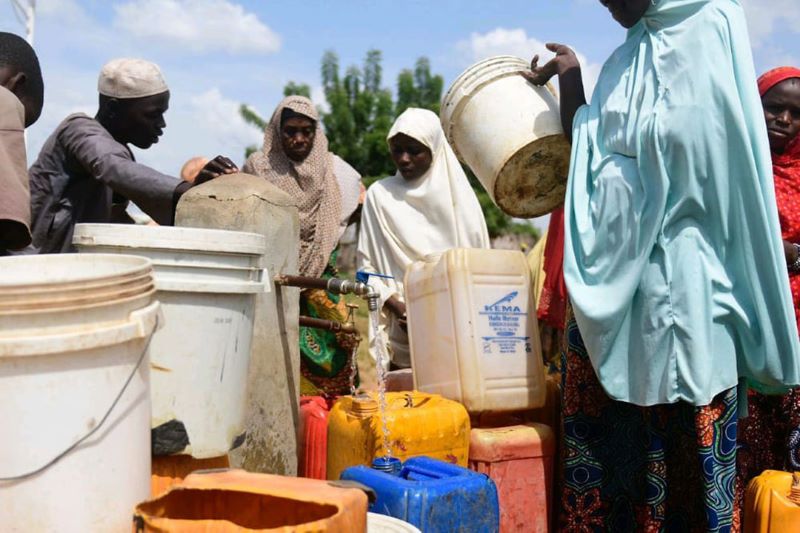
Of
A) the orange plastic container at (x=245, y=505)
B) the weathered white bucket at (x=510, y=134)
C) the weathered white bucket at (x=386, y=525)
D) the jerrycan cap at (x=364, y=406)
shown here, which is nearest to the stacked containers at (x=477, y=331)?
the weathered white bucket at (x=510, y=134)

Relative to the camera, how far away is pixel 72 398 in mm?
1955

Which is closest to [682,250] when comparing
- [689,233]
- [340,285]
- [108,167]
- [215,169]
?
[689,233]

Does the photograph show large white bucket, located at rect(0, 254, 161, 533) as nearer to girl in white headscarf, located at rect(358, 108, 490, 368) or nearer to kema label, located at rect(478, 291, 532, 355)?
kema label, located at rect(478, 291, 532, 355)

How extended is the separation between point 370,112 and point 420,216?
16.6 meters

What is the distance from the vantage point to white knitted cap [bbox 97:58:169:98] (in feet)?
12.3

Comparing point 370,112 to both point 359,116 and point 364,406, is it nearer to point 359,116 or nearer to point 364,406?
point 359,116

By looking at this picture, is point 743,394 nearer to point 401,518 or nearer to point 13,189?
point 401,518

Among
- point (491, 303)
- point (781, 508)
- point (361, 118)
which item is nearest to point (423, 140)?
point (491, 303)

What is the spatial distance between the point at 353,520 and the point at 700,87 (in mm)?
1754

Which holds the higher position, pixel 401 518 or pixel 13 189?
pixel 13 189

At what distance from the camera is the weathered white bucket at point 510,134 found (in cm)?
341

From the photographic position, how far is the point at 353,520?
80.1 inches

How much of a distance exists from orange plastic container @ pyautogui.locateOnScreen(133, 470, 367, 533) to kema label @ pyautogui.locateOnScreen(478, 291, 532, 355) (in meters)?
1.52

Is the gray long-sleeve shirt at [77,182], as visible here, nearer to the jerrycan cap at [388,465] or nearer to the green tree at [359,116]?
the jerrycan cap at [388,465]
